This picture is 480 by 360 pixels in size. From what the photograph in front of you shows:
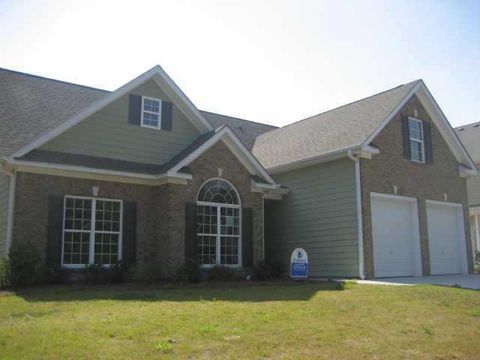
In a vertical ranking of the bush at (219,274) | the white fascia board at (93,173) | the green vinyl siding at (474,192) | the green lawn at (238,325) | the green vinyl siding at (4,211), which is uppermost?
the green vinyl siding at (474,192)

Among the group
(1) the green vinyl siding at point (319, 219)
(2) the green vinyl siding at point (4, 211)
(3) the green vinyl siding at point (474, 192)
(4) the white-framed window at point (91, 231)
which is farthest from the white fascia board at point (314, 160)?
(3) the green vinyl siding at point (474, 192)

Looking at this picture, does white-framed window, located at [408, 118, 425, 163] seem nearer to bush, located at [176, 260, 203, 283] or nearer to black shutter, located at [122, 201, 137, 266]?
bush, located at [176, 260, 203, 283]

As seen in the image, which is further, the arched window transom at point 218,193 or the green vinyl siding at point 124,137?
the arched window transom at point 218,193

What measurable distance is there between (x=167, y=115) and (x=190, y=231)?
4689 mm

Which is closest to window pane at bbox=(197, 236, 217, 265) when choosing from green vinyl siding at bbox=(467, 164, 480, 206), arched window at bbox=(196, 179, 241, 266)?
arched window at bbox=(196, 179, 241, 266)

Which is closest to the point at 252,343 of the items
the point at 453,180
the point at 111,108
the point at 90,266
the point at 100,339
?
the point at 100,339

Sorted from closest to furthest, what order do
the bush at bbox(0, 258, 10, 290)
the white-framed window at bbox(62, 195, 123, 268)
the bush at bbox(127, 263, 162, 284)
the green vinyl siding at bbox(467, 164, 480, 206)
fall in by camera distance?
the bush at bbox(0, 258, 10, 290), the bush at bbox(127, 263, 162, 284), the white-framed window at bbox(62, 195, 123, 268), the green vinyl siding at bbox(467, 164, 480, 206)

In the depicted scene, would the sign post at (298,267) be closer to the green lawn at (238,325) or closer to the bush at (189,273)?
the bush at (189,273)

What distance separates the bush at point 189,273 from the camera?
16078 mm

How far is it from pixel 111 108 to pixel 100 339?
466 inches

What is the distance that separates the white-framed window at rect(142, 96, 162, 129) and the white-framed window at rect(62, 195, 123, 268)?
330 cm

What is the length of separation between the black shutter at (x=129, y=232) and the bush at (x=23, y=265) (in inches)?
118

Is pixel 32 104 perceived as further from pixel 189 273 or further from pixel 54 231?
pixel 189 273

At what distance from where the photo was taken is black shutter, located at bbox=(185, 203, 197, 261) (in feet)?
55.1
